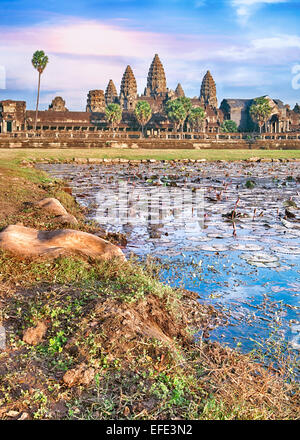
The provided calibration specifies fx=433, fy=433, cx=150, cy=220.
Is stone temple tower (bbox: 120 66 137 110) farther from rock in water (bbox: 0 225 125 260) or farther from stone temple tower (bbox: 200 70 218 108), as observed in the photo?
rock in water (bbox: 0 225 125 260)

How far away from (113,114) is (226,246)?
223 ft

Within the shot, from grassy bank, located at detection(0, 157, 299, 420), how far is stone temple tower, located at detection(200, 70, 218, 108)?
10162 centimetres

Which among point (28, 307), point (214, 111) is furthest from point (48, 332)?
point (214, 111)

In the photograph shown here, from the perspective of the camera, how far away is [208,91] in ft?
331

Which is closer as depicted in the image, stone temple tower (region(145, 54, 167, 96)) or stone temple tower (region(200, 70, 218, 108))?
stone temple tower (region(145, 54, 167, 96))

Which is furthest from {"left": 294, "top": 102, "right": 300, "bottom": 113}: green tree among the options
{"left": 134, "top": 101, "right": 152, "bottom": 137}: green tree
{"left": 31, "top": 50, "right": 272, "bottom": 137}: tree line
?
{"left": 134, "top": 101, "right": 152, "bottom": 137}: green tree

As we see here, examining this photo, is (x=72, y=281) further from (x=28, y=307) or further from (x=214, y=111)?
(x=214, y=111)

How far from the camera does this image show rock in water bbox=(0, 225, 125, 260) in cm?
388

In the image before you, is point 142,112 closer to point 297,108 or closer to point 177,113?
point 177,113

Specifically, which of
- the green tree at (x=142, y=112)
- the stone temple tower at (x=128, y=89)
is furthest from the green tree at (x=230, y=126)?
the stone temple tower at (x=128, y=89)

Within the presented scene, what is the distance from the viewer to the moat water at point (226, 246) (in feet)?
11.9

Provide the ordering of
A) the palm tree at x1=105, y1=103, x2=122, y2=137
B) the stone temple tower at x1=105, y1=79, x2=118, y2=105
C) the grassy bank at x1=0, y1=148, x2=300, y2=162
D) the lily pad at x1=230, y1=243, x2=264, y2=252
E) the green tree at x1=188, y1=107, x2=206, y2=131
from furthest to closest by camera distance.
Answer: the stone temple tower at x1=105, y1=79, x2=118, y2=105 → the green tree at x1=188, y1=107, x2=206, y2=131 → the palm tree at x1=105, y1=103, x2=122, y2=137 → the grassy bank at x1=0, y1=148, x2=300, y2=162 → the lily pad at x1=230, y1=243, x2=264, y2=252

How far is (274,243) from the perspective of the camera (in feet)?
19.8

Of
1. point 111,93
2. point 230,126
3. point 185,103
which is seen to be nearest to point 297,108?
point 230,126
